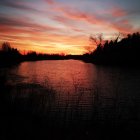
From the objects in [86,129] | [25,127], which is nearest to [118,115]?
[86,129]

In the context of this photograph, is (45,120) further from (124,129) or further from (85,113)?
(124,129)

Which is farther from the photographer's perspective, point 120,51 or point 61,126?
point 120,51

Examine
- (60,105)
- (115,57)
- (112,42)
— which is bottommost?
(60,105)

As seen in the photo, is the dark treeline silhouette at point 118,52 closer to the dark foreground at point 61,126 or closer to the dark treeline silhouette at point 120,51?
the dark treeline silhouette at point 120,51

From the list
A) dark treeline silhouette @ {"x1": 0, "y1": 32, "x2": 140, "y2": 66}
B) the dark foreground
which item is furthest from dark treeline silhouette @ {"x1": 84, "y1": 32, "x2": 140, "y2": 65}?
the dark foreground

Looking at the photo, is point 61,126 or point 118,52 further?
point 118,52

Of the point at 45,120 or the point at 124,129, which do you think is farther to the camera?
the point at 45,120

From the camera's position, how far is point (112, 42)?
96.5 m

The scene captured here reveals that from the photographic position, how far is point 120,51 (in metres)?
84.6

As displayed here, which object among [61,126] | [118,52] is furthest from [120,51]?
[61,126]

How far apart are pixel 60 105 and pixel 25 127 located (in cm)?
686

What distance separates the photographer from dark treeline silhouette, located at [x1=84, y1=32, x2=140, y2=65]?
76531 mm

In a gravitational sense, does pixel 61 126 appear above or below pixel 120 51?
below

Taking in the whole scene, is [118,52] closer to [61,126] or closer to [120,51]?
[120,51]
